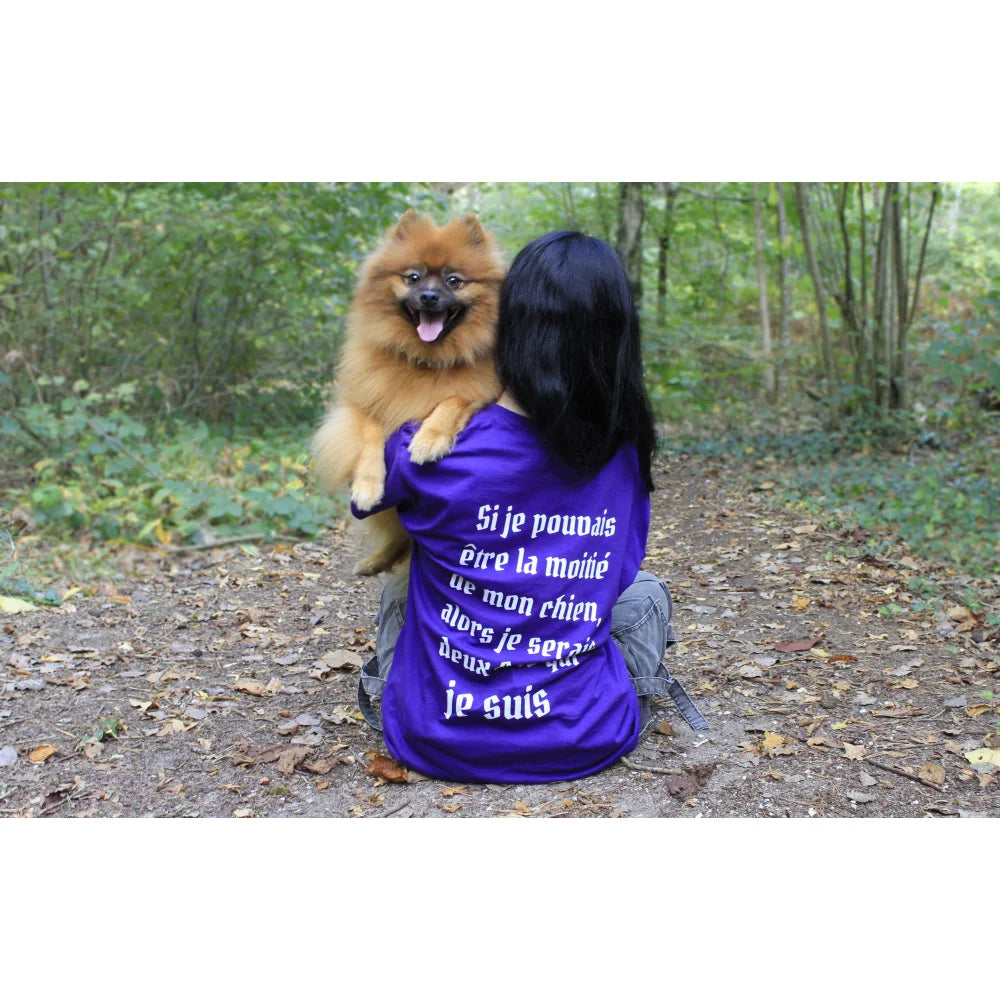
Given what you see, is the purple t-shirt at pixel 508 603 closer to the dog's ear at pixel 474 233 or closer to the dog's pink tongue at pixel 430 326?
the dog's pink tongue at pixel 430 326

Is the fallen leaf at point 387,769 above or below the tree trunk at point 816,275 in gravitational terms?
below

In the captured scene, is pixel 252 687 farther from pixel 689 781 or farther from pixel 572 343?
pixel 572 343

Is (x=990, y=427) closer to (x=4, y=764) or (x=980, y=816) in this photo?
(x=980, y=816)

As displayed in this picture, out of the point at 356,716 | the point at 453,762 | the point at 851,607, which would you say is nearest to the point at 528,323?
the point at 453,762

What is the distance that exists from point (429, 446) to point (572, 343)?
54cm

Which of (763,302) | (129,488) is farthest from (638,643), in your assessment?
(763,302)

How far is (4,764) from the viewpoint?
11.0 feet

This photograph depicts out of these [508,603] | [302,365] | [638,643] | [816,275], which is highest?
[816,275]

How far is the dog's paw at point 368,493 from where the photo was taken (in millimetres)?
3141

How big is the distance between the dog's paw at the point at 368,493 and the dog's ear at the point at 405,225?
0.90m

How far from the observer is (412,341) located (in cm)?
333

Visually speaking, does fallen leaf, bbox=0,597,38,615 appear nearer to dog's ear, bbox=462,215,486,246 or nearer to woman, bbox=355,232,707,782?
woman, bbox=355,232,707,782

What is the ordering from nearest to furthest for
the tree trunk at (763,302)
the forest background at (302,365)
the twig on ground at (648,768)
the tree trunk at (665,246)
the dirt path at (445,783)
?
the dirt path at (445,783) → the twig on ground at (648,768) → the forest background at (302,365) → the tree trunk at (763,302) → the tree trunk at (665,246)

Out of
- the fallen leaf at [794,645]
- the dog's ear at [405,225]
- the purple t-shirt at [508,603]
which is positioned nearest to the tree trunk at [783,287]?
the fallen leaf at [794,645]
